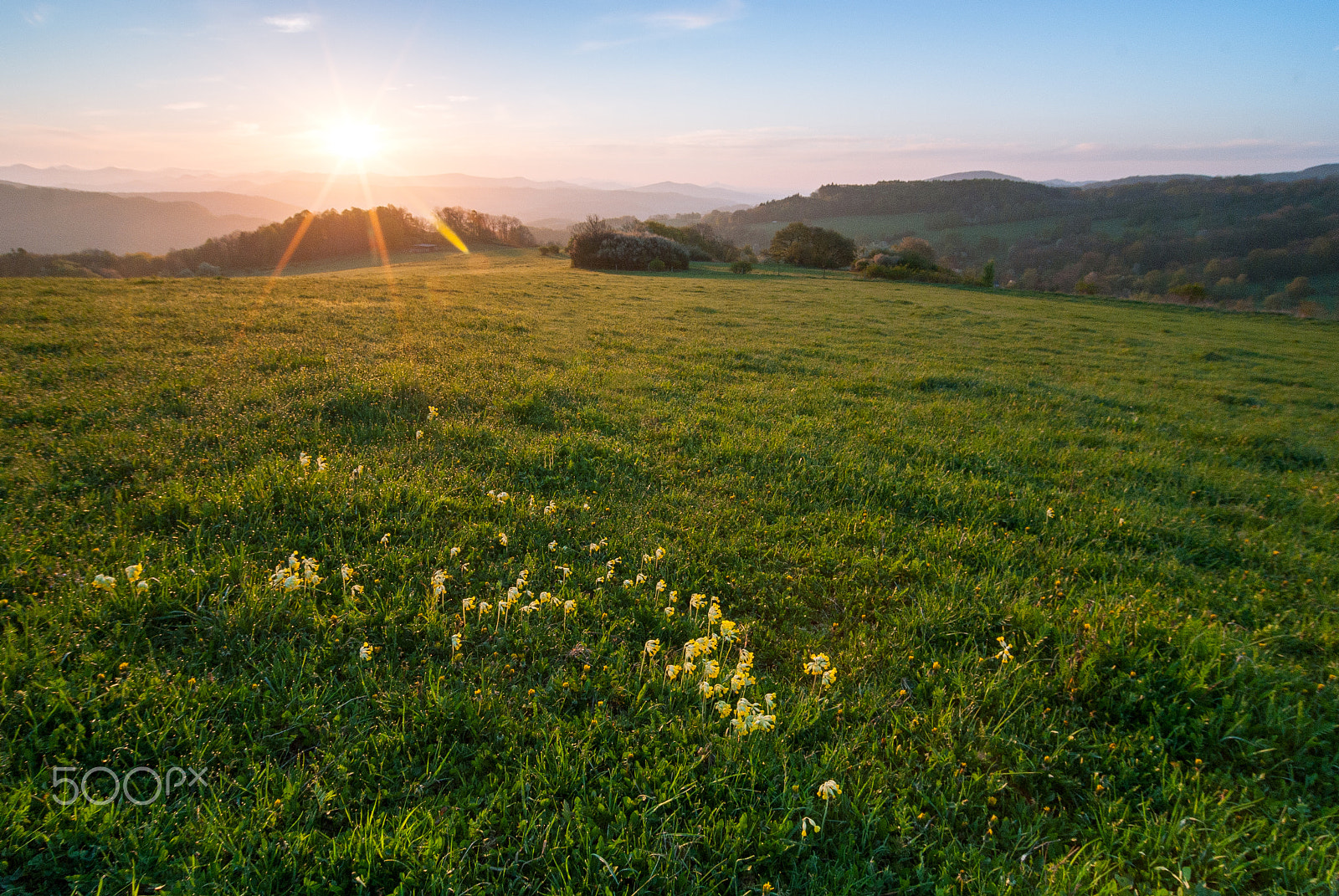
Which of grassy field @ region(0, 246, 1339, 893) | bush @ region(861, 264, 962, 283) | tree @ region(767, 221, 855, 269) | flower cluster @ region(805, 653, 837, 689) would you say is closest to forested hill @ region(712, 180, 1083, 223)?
tree @ region(767, 221, 855, 269)

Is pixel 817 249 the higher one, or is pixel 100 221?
pixel 100 221

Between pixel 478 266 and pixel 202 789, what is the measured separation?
47.5m

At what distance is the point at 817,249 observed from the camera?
61.3 m

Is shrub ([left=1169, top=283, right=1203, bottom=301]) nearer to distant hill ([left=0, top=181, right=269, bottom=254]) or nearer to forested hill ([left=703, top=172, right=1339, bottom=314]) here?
forested hill ([left=703, top=172, right=1339, bottom=314])

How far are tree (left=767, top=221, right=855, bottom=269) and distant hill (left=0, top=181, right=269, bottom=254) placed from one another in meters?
156

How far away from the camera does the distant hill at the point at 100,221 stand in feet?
456

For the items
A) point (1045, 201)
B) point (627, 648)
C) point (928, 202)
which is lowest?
point (627, 648)

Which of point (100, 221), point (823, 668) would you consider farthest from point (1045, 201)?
point (100, 221)

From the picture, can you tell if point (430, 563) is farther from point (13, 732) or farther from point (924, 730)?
point (924, 730)

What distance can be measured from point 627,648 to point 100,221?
22403 centimetres

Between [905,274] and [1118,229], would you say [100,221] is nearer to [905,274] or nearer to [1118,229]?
[905,274]

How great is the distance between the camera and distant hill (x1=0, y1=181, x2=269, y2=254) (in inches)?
5472

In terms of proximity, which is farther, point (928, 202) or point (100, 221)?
point (100, 221)

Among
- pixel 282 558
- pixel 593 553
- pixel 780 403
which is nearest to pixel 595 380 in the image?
pixel 780 403
